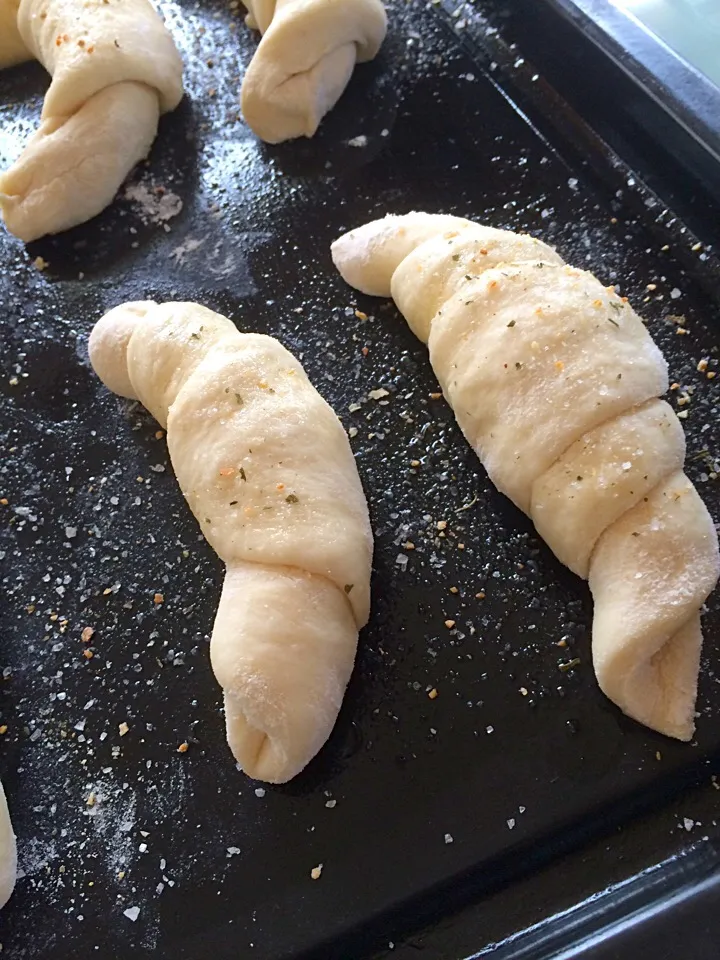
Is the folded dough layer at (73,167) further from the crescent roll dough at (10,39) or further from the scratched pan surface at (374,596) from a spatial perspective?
the crescent roll dough at (10,39)

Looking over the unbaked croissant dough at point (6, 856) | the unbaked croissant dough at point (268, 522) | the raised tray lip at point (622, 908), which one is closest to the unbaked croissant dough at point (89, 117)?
the unbaked croissant dough at point (268, 522)

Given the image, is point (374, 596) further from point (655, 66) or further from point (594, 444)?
point (655, 66)

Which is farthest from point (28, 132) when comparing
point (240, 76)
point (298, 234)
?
point (298, 234)

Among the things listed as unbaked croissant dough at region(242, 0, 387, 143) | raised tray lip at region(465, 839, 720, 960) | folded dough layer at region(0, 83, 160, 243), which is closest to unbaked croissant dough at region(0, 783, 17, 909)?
raised tray lip at region(465, 839, 720, 960)

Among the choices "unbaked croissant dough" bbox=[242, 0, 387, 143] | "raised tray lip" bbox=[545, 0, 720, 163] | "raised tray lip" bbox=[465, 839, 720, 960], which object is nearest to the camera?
"raised tray lip" bbox=[465, 839, 720, 960]

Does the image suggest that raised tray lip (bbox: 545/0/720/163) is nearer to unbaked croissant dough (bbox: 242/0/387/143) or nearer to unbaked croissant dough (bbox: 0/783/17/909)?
unbaked croissant dough (bbox: 242/0/387/143)

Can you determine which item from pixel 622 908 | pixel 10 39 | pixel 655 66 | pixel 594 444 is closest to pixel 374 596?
pixel 594 444
